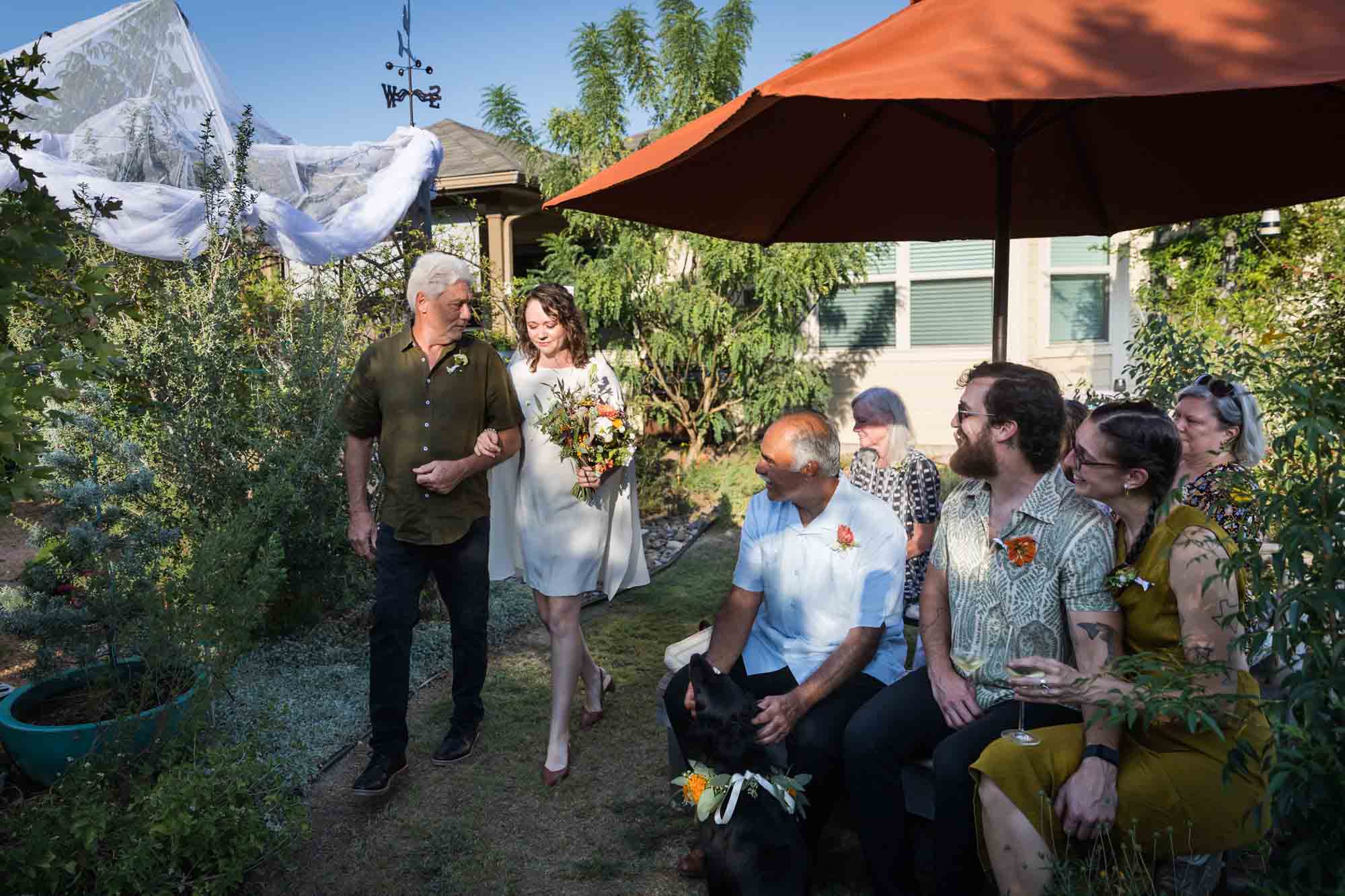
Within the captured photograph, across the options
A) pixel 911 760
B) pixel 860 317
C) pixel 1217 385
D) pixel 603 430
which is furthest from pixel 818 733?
pixel 860 317

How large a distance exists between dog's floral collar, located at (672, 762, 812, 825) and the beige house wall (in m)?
7.79

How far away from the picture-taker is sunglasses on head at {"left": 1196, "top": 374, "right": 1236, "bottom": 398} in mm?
3666

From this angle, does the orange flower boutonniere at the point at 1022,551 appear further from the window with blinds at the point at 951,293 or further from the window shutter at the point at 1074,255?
the window shutter at the point at 1074,255

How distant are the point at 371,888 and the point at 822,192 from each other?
11.3 ft

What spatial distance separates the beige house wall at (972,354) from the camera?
1016cm

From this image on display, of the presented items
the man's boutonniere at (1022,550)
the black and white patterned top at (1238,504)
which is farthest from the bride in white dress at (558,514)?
the black and white patterned top at (1238,504)

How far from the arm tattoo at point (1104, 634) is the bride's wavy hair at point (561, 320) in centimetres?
237

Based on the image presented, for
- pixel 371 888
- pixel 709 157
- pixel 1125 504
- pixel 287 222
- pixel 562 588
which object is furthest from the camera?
pixel 287 222

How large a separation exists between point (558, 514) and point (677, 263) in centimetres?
643

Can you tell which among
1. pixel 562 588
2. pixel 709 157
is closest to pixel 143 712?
pixel 562 588

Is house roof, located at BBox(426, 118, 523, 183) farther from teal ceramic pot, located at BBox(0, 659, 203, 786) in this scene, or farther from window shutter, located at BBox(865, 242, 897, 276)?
teal ceramic pot, located at BBox(0, 659, 203, 786)

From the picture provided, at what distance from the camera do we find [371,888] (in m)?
3.08

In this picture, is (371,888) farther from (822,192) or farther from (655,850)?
(822,192)

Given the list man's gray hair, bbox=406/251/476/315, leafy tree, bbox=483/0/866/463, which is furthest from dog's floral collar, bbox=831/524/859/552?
leafy tree, bbox=483/0/866/463
